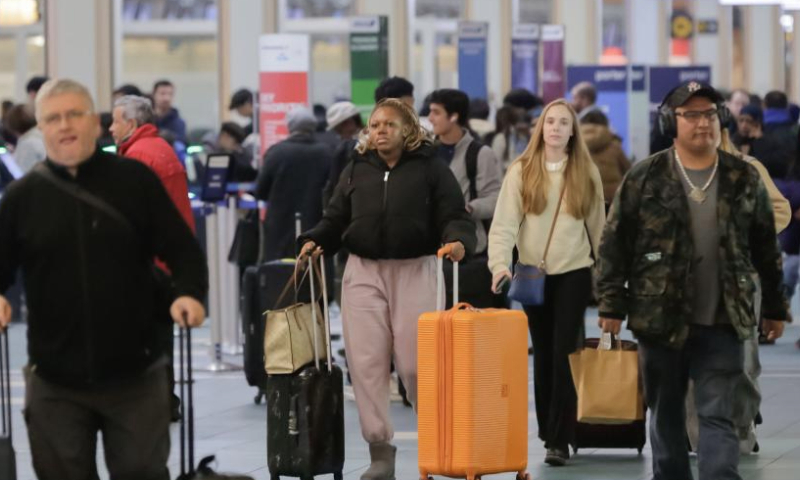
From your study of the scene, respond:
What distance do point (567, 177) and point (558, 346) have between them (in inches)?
32.3

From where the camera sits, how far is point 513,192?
30.6 ft

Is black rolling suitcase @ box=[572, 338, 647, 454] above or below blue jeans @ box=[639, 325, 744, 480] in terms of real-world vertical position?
below

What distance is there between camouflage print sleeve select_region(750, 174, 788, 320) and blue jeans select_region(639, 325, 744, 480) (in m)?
0.21

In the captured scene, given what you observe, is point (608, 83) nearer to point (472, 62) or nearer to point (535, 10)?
point (472, 62)

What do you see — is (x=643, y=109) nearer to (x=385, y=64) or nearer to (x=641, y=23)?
(x=385, y=64)

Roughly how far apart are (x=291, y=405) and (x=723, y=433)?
222 centimetres

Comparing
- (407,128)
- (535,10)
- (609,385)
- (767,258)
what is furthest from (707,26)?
(767,258)

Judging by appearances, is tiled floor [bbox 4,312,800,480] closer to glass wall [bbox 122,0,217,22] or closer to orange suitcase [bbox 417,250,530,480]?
orange suitcase [bbox 417,250,530,480]

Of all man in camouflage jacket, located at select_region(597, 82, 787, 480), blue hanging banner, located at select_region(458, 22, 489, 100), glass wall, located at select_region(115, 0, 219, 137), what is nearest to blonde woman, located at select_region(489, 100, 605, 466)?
man in camouflage jacket, located at select_region(597, 82, 787, 480)

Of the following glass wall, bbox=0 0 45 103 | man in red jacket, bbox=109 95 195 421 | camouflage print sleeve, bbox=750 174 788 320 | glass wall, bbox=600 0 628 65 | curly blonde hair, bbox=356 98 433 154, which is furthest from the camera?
glass wall, bbox=600 0 628 65

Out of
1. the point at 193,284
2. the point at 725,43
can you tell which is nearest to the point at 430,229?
the point at 193,284

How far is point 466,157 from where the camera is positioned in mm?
10711

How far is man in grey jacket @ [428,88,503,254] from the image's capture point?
35.1 feet

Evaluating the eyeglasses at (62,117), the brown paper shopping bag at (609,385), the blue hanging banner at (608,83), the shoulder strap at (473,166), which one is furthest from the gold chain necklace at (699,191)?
the blue hanging banner at (608,83)
